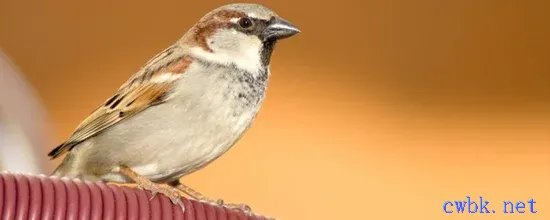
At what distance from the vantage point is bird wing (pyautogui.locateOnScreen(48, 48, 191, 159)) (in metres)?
1.15

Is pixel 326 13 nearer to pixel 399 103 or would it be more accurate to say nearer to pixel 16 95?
pixel 399 103

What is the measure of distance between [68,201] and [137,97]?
481mm

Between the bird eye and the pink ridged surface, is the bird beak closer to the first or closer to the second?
the bird eye

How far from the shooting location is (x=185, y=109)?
3.68 ft

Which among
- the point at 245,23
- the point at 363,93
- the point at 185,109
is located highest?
the point at 245,23

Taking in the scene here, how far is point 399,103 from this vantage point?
2.24 m

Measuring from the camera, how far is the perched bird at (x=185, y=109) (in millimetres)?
1111

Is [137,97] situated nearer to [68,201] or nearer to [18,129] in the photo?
[18,129]

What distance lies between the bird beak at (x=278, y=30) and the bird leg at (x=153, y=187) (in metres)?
0.26

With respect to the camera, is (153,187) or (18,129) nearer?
(153,187)

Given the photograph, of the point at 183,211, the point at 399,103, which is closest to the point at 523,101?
the point at 399,103

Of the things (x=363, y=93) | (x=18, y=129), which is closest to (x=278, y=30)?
(x=18, y=129)

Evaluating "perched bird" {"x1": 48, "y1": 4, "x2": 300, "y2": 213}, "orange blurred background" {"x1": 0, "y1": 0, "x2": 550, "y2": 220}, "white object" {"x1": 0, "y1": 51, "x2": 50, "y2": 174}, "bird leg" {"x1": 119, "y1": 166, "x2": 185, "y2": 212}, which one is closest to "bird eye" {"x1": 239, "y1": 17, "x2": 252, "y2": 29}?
"perched bird" {"x1": 48, "y1": 4, "x2": 300, "y2": 213}

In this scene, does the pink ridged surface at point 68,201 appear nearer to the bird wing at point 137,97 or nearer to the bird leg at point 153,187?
the bird leg at point 153,187
